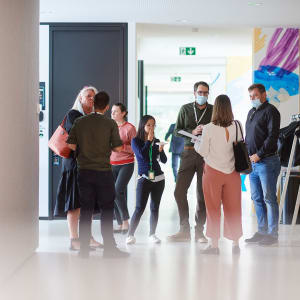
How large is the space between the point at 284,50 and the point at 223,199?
399cm

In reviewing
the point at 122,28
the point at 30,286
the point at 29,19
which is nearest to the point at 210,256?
the point at 30,286

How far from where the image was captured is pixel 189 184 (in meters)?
6.31

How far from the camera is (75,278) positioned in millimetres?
4488

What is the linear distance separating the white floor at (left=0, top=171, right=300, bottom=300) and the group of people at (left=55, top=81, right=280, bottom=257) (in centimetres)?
22

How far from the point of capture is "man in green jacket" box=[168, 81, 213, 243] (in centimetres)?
621

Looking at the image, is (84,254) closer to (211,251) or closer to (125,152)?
(211,251)

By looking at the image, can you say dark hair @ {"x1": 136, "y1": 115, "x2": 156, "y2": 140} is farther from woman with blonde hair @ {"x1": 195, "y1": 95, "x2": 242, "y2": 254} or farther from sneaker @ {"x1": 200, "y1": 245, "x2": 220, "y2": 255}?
sneaker @ {"x1": 200, "y1": 245, "x2": 220, "y2": 255}

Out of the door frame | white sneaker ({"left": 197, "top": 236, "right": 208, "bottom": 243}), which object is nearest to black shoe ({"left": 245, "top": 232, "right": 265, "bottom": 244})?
white sneaker ({"left": 197, "top": 236, "right": 208, "bottom": 243})

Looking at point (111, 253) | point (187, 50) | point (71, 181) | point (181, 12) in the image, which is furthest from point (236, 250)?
point (187, 50)

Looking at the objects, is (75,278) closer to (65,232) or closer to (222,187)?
(222,187)

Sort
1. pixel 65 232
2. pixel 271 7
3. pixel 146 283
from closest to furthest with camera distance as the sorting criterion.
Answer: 1. pixel 146 283
2. pixel 65 232
3. pixel 271 7

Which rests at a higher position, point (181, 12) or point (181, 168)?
point (181, 12)

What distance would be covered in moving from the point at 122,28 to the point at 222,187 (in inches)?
140

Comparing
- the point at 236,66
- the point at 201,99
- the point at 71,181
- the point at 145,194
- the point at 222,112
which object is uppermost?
the point at 236,66
